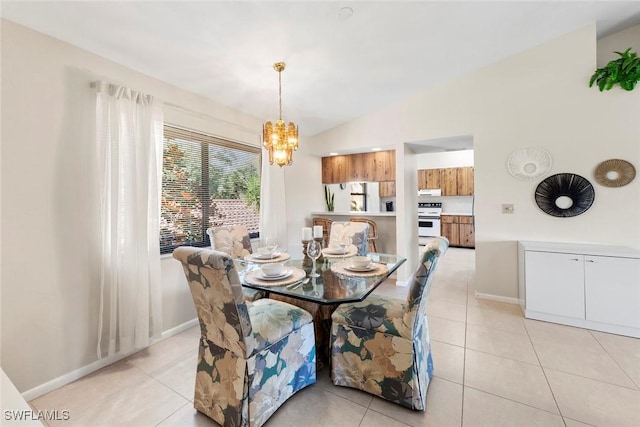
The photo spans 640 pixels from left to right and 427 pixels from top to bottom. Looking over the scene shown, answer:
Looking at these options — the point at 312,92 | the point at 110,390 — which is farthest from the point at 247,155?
the point at 110,390

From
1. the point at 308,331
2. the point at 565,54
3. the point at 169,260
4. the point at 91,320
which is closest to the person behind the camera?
the point at 308,331

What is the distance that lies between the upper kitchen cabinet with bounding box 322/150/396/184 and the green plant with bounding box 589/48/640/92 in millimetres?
2415

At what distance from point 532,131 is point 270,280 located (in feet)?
10.9

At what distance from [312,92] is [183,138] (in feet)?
5.03

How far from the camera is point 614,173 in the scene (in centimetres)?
270

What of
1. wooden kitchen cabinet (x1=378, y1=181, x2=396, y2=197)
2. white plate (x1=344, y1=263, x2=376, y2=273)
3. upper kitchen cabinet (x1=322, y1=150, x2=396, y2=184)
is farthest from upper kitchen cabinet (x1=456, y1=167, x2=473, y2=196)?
white plate (x1=344, y1=263, x2=376, y2=273)

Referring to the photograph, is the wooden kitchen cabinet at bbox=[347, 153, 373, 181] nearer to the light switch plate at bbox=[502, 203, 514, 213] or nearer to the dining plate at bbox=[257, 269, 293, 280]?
the light switch plate at bbox=[502, 203, 514, 213]

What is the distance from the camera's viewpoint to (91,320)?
2045 mm

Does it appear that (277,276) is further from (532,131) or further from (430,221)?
(430,221)

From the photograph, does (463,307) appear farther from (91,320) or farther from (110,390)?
(91,320)

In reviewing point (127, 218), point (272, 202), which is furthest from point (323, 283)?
point (272, 202)

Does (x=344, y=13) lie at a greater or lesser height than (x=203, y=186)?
A: greater

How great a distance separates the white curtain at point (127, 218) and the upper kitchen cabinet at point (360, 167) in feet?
9.99

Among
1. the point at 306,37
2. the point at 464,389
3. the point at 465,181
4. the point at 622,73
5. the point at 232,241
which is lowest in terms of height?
the point at 464,389
